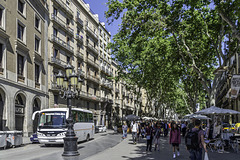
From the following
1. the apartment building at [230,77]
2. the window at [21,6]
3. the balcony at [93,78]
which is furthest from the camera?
the balcony at [93,78]

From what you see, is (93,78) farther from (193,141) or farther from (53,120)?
(193,141)

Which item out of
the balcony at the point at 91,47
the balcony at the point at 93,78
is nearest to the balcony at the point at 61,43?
the balcony at the point at 91,47

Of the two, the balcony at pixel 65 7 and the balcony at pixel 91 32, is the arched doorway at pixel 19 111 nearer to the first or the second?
the balcony at pixel 65 7

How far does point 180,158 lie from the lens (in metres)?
11.7

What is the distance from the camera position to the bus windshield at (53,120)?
17.5 m

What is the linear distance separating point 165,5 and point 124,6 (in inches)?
83.2

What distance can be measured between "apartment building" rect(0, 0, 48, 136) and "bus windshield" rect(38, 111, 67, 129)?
474 cm

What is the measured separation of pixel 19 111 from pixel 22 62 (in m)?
4.45

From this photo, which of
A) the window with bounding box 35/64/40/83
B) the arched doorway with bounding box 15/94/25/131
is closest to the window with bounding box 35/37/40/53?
the window with bounding box 35/64/40/83

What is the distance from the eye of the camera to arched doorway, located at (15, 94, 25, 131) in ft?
78.0

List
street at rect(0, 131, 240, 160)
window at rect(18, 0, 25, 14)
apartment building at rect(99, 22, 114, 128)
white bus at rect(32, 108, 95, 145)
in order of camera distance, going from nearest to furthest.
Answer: street at rect(0, 131, 240, 160) < white bus at rect(32, 108, 95, 145) < window at rect(18, 0, 25, 14) < apartment building at rect(99, 22, 114, 128)

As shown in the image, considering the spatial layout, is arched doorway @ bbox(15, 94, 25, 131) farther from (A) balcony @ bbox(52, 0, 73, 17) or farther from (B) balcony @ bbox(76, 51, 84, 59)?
(B) balcony @ bbox(76, 51, 84, 59)

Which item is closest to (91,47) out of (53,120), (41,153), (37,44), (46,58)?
(46,58)

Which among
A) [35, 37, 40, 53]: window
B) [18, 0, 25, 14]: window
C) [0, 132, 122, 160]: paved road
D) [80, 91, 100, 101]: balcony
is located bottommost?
[0, 132, 122, 160]: paved road
